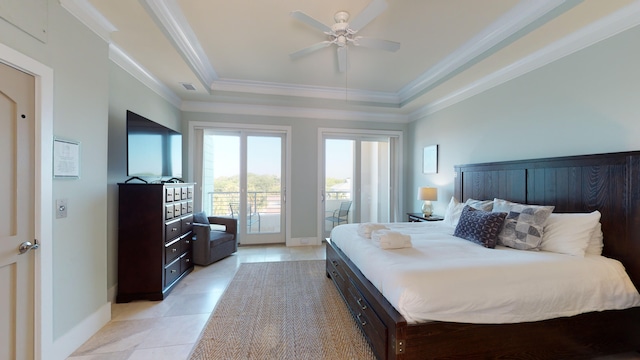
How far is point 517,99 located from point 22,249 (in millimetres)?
4543

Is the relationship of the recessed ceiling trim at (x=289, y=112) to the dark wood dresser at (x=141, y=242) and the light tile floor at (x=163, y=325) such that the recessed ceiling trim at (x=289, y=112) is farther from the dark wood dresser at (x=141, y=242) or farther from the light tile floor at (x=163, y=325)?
the light tile floor at (x=163, y=325)

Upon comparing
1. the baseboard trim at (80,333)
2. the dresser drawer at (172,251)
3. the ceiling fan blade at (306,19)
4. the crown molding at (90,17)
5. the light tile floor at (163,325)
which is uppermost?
the ceiling fan blade at (306,19)

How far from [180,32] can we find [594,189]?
13.5 ft

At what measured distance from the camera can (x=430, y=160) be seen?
4.51 meters

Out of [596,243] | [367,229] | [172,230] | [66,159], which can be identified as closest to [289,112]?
[172,230]

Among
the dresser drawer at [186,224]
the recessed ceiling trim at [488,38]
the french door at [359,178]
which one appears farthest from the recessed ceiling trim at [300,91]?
the dresser drawer at [186,224]

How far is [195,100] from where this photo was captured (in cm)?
434

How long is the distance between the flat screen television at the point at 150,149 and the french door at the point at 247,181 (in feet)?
3.27

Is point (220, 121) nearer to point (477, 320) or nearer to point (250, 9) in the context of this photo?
point (250, 9)

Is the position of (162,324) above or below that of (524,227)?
below

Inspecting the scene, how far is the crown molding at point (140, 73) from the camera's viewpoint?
2.58 meters

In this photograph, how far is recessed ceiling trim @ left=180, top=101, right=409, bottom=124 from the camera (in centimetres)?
448

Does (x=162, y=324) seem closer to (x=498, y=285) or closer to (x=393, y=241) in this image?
(x=393, y=241)

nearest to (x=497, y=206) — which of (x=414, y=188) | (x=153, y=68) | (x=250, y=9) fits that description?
(x=414, y=188)
